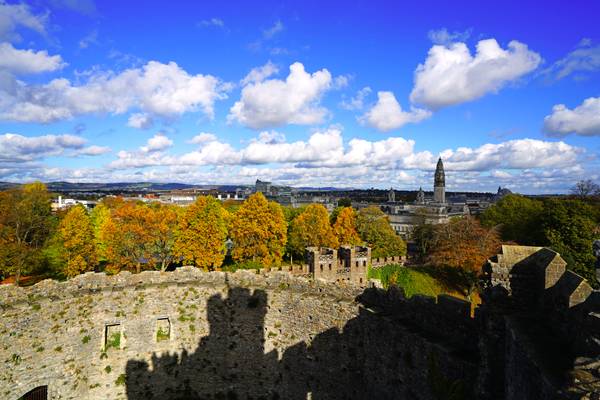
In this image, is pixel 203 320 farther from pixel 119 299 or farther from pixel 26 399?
pixel 26 399

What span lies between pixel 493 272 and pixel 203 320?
11412 millimetres

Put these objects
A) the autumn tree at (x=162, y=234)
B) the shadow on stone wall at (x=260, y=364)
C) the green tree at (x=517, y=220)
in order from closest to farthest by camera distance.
Answer: the shadow on stone wall at (x=260, y=364) → the autumn tree at (x=162, y=234) → the green tree at (x=517, y=220)

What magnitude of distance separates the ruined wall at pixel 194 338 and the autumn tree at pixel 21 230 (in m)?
20.5

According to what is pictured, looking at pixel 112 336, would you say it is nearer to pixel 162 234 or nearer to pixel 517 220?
pixel 162 234

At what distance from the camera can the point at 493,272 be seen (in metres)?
7.32

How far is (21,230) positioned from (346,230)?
109 ft

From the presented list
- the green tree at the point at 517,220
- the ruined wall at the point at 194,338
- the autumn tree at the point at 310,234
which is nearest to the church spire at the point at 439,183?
the green tree at the point at 517,220

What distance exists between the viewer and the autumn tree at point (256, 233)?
36469mm

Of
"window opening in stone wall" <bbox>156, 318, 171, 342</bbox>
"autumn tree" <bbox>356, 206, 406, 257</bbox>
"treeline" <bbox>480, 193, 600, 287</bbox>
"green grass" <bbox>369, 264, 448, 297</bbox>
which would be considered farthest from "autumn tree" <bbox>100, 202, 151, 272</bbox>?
"treeline" <bbox>480, 193, 600, 287</bbox>

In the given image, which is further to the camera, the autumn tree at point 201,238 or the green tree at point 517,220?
the green tree at point 517,220

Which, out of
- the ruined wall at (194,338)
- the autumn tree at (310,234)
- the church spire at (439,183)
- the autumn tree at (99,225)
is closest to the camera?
the ruined wall at (194,338)

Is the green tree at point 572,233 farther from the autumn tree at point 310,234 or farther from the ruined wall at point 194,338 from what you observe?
the ruined wall at point 194,338

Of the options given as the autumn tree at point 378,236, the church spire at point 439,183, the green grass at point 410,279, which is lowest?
the green grass at point 410,279

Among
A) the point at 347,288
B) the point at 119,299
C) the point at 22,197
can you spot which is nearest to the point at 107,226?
the point at 22,197
